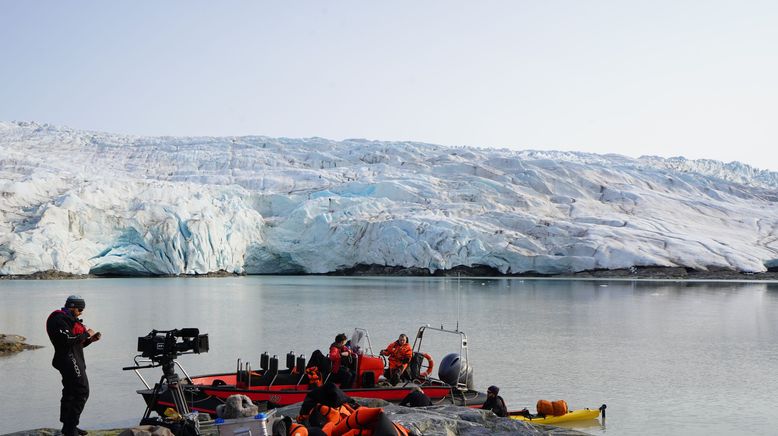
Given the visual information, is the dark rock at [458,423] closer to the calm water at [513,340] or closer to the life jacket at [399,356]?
the life jacket at [399,356]

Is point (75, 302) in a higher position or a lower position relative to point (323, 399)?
higher

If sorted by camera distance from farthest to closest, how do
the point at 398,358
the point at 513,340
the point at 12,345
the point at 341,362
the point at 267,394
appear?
the point at 513,340 → the point at 12,345 → the point at 398,358 → the point at 341,362 → the point at 267,394

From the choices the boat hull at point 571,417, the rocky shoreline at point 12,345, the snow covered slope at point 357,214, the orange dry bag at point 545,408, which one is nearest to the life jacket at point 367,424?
the boat hull at point 571,417

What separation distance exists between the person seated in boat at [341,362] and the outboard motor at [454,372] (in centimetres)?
156

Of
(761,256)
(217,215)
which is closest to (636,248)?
(761,256)

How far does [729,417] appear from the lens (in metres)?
12.5

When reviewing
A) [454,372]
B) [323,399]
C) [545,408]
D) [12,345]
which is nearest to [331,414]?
[323,399]

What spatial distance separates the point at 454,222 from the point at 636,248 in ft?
41.1

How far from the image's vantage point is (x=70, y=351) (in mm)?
6988

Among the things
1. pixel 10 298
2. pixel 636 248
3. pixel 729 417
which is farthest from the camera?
pixel 636 248

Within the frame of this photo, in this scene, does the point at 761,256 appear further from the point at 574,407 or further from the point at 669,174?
the point at 574,407

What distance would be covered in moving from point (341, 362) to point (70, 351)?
467cm

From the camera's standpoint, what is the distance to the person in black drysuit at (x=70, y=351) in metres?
6.89

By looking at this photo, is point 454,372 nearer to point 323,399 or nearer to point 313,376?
point 313,376
